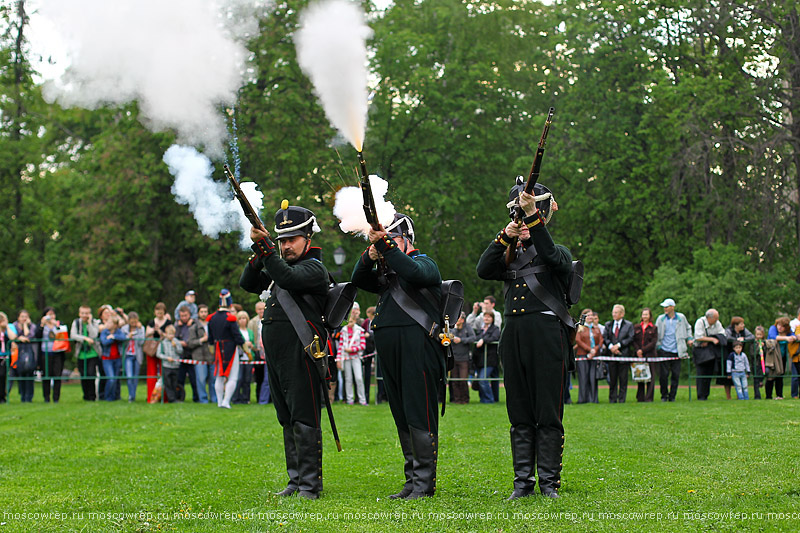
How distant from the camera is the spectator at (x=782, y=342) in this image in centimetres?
1962

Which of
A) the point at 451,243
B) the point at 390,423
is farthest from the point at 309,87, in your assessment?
the point at 390,423

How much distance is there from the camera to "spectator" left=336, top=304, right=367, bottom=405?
19712 millimetres

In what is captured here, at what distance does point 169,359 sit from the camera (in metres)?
20.1

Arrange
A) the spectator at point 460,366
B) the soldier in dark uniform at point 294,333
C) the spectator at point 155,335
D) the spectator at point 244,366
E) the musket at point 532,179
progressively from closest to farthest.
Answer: the musket at point 532,179 < the soldier in dark uniform at point 294,333 < the spectator at point 460,366 < the spectator at point 244,366 < the spectator at point 155,335

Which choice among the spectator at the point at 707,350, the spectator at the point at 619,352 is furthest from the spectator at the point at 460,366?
the spectator at the point at 707,350

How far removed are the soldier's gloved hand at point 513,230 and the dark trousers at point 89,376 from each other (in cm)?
1548

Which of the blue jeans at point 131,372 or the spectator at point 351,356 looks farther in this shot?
the blue jeans at point 131,372

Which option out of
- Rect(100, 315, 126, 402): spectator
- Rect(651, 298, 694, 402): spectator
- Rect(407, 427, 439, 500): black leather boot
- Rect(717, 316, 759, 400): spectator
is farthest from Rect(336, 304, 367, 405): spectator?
Rect(407, 427, 439, 500): black leather boot

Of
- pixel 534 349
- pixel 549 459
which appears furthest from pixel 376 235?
pixel 549 459

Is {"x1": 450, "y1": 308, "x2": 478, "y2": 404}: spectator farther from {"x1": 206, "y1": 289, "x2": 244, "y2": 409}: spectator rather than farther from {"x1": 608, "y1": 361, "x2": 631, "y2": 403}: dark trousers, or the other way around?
{"x1": 206, "y1": 289, "x2": 244, "y2": 409}: spectator

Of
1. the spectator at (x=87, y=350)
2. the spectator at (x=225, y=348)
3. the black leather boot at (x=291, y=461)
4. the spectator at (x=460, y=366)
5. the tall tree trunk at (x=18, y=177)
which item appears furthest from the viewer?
the tall tree trunk at (x=18, y=177)

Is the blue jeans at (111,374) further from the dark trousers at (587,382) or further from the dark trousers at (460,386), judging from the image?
the dark trousers at (587,382)

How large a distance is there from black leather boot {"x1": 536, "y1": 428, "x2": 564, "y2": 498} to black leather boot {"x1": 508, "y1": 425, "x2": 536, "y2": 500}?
7cm

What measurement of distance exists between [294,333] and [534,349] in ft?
6.61
